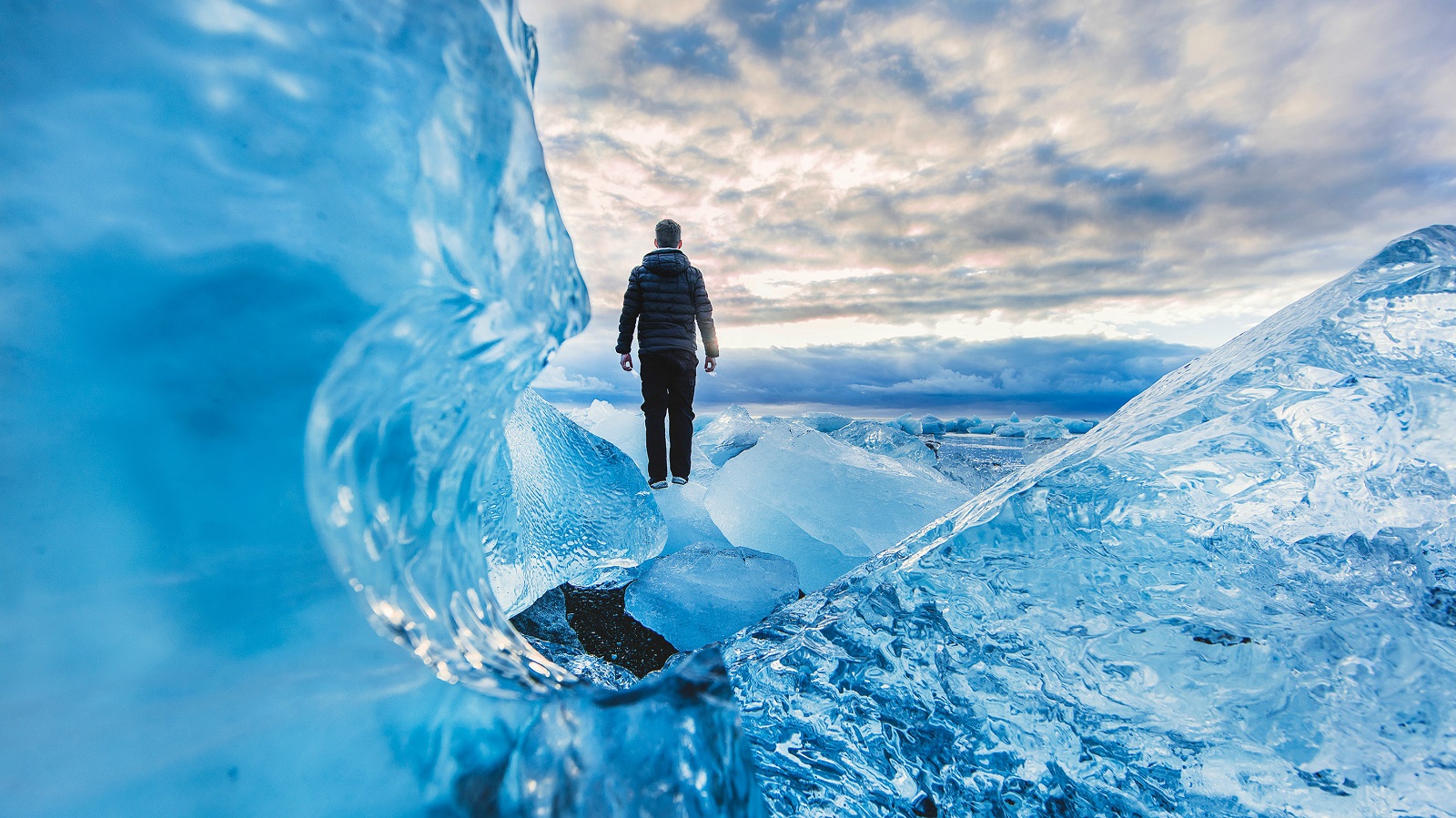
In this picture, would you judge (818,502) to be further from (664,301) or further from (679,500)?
(664,301)

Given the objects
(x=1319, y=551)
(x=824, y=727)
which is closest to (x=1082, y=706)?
(x=824, y=727)

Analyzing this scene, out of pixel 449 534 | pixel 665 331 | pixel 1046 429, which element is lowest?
pixel 1046 429

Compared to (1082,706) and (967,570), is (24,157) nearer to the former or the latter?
(967,570)

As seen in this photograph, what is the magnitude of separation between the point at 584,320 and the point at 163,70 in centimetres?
49

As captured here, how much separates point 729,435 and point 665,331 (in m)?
2.07

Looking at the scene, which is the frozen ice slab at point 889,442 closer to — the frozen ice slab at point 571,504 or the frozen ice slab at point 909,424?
the frozen ice slab at point 571,504

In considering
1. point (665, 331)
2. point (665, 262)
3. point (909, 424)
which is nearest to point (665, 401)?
point (665, 331)

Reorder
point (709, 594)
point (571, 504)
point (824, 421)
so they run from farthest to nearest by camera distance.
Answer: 1. point (824, 421)
2. point (571, 504)
3. point (709, 594)

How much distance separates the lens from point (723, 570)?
6.43ft

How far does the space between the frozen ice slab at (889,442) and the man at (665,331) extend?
3.66 feet

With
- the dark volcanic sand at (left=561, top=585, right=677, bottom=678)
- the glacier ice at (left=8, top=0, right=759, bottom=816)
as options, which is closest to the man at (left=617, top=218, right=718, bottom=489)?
the dark volcanic sand at (left=561, top=585, right=677, bottom=678)

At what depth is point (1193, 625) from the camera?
2.70 ft

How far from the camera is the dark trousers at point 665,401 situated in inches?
159

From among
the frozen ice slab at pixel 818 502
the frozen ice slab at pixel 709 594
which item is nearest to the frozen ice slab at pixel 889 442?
the frozen ice slab at pixel 818 502
